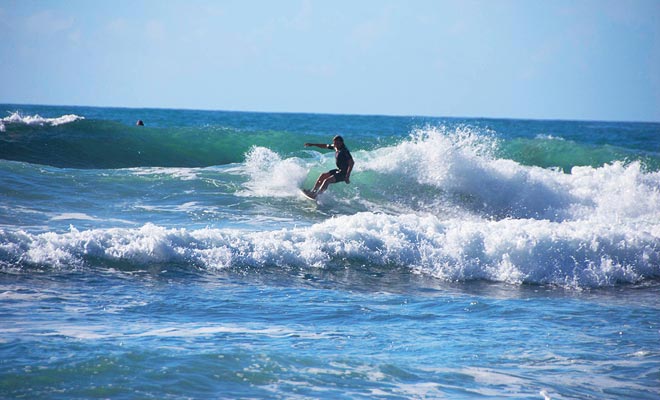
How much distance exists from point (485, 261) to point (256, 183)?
22.9 feet

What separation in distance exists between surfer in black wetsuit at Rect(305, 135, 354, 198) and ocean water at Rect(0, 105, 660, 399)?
36cm

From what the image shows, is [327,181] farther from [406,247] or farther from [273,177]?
[406,247]

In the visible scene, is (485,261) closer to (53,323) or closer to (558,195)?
(53,323)

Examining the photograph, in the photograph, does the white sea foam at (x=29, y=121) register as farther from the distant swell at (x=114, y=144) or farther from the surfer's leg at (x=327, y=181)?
the surfer's leg at (x=327, y=181)

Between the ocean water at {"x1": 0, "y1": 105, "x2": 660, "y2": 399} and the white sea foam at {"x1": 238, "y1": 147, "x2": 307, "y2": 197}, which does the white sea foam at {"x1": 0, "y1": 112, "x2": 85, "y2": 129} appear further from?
the white sea foam at {"x1": 238, "y1": 147, "x2": 307, "y2": 197}

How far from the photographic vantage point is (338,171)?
15164 millimetres

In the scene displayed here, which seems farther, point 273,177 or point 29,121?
point 29,121

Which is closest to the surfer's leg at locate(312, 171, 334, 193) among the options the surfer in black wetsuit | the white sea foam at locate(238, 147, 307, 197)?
the surfer in black wetsuit

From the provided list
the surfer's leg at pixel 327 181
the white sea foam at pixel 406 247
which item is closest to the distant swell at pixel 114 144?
the surfer's leg at pixel 327 181

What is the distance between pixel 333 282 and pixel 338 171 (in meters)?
6.07

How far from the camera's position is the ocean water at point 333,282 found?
563 cm

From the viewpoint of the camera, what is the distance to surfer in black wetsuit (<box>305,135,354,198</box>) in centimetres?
1500

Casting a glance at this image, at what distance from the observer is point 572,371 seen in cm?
603

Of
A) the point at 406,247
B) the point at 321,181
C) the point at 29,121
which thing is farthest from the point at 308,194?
the point at 29,121
